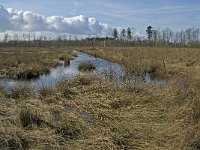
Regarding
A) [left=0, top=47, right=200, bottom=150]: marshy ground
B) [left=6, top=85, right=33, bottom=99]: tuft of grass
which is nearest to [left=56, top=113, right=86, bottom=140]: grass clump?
[left=0, top=47, right=200, bottom=150]: marshy ground

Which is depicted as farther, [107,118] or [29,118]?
[107,118]

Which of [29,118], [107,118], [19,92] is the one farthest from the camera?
[19,92]

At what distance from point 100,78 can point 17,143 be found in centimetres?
801

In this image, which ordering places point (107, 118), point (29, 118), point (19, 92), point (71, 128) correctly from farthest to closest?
point (19, 92) → point (107, 118) → point (29, 118) → point (71, 128)

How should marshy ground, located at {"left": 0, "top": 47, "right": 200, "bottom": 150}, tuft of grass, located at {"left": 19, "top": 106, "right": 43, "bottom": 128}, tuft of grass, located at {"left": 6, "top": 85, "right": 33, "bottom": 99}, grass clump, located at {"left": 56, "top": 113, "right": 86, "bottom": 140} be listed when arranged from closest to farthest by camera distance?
marshy ground, located at {"left": 0, "top": 47, "right": 200, "bottom": 150}, grass clump, located at {"left": 56, "top": 113, "right": 86, "bottom": 140}, tuft of grass, located at {"left": 19, "top": 106, "right": 43, "bottom": 128}, tuft of grass, located at {"left": 6, "top": 85, "right": 33, "bottom": 99}

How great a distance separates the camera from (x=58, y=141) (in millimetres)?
7363

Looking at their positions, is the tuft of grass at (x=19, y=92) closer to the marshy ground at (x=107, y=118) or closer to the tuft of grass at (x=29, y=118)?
the marshy ground at (x=107, y=118)

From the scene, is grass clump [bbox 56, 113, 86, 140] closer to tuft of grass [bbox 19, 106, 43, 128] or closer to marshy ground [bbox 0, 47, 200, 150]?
marshy ground [bbox 0, 47, 200, 150]

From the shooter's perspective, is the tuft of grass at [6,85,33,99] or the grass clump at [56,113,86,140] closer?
the grass clump at [56,113,86,140]

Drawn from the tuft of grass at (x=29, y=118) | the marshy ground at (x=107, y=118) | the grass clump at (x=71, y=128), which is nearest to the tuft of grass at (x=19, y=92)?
the marshy ground at (x=107, y=118)

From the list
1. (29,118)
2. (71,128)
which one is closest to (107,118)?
(71,128)

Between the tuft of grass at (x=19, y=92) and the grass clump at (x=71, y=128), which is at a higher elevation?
the tuft of grass at (x=19, y=92)

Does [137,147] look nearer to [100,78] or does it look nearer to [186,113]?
[186,113]

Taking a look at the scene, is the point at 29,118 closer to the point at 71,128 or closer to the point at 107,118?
the point at 71,128
